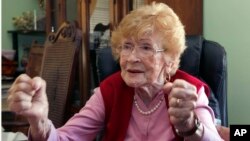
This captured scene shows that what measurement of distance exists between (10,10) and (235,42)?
7.84 feet

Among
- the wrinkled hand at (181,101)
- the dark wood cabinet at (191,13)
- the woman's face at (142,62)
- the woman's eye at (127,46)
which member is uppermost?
the dark wood cabinet at (191,13)

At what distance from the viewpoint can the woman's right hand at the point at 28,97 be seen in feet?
3.11

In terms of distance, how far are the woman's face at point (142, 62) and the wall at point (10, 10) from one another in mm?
2559

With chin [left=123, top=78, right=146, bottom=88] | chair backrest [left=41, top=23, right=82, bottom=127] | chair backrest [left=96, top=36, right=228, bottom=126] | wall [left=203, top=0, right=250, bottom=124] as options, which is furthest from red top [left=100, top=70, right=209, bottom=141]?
wall [left=203, top=0, right=250, bottom=124]

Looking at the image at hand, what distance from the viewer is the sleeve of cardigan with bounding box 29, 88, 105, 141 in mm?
1398

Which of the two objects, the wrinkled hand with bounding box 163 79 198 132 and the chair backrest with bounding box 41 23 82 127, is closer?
the wrinkled hand with bounding box 163 79 198 132

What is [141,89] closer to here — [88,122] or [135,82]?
[135,82]

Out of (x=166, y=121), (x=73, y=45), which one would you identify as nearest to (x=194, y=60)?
(x=166, y=121)

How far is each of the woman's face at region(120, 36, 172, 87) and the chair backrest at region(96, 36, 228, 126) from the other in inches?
13.3

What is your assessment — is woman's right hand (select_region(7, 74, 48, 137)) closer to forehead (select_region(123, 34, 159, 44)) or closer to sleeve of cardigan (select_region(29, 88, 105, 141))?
sleeve of cardigan (select_region(29, 88, 105, 141))

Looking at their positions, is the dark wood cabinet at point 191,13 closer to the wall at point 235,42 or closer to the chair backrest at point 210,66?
the wall at point 235,42

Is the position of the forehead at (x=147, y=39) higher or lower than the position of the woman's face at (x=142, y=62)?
higher

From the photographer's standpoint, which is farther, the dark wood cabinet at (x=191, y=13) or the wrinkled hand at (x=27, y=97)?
the dark wood cabinet at (x=191, y=13)

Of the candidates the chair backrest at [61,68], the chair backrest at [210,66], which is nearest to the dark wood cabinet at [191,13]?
the chair backrest at [210,66]
